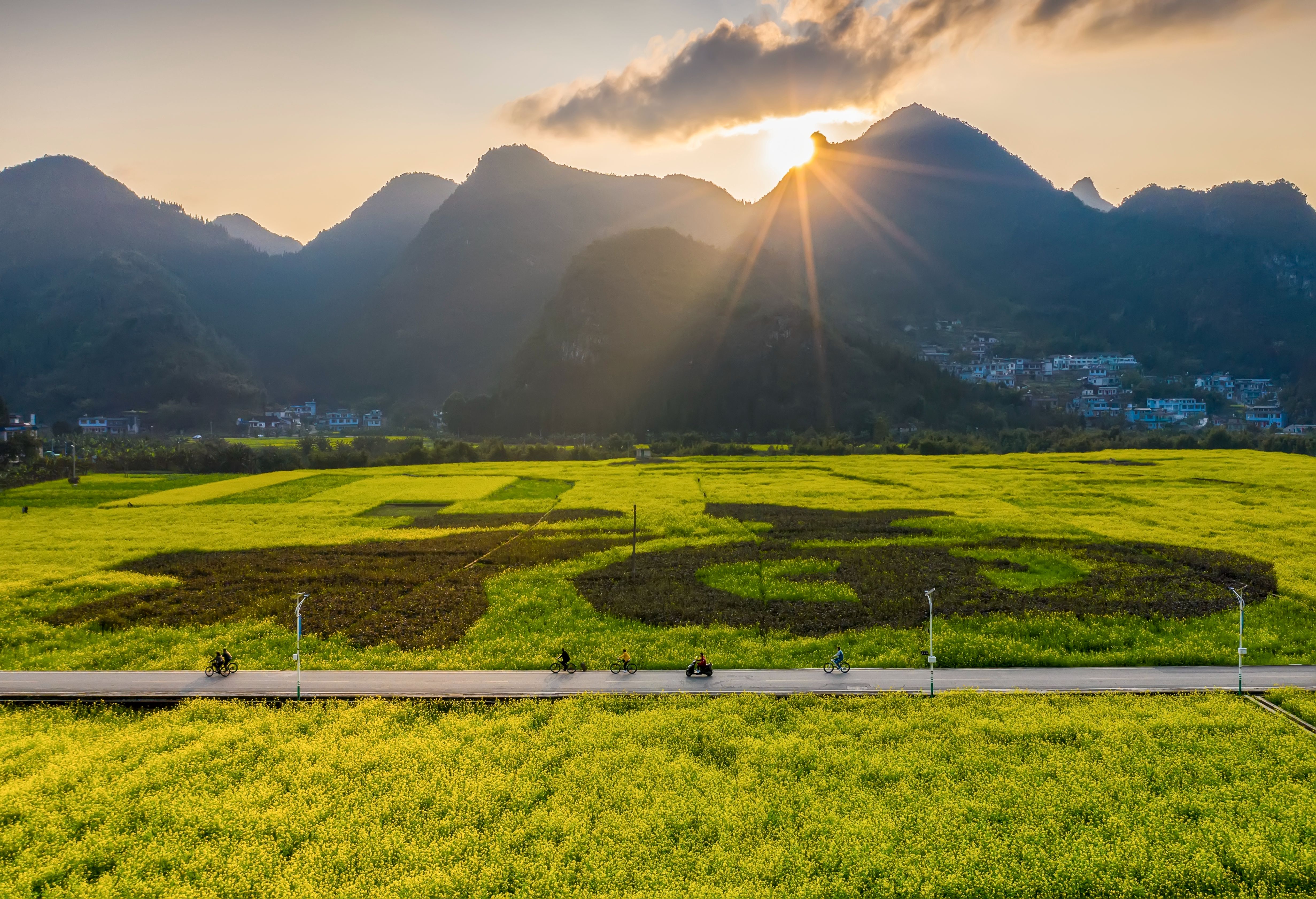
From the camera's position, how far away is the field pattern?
31.9 meters

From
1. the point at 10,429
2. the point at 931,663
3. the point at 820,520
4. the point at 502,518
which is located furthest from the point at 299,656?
the point at 10,429

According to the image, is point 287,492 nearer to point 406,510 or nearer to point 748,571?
point 406,510

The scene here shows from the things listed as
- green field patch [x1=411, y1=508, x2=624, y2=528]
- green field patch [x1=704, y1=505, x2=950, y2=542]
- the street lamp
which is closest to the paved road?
the street lamp

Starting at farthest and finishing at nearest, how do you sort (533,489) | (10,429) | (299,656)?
(10,429) < (533,489) < (299,656)

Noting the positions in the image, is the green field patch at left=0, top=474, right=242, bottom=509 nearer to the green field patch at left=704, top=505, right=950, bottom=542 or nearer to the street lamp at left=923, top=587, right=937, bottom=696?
the green field patch at left=704, top=505, right=950, bottom=542

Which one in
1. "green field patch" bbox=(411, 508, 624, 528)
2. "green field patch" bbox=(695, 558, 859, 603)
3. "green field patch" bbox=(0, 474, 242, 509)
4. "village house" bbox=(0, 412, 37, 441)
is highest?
"village house" bbox=(0, 412, 37, 441)

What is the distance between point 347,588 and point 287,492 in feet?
162

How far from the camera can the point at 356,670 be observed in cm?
3002

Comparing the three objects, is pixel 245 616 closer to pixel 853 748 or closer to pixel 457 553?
pixel 457 553

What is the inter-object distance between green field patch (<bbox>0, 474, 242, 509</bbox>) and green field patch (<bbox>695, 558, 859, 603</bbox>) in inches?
2946

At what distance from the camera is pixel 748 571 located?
148ft

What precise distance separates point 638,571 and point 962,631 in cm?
2040

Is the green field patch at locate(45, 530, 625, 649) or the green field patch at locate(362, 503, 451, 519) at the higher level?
the green field patch at locate(362, 503, 451, 519)

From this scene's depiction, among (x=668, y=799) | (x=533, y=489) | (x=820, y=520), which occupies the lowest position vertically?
(x=668, y=799)
